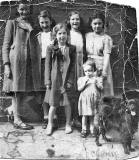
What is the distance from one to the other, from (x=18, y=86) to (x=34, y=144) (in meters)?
0.41

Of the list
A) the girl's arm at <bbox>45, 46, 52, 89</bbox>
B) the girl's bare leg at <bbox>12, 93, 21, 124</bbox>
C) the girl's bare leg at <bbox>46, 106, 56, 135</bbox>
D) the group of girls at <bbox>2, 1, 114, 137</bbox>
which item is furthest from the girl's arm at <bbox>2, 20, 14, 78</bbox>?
the girl's bare leg at <bbox>46, 106, 56, 135</bbox>

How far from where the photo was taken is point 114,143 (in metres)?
2.92

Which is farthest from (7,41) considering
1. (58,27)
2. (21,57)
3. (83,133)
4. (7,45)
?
(83,133)

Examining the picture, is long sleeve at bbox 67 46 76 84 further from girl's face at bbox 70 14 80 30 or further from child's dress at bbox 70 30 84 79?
girl's face at bbox 70 14 80 30

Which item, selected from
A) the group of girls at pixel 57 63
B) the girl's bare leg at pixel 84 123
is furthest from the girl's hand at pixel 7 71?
the girl's bare leg at pixel 84 123

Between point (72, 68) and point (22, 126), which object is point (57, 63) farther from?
point (22, 126)

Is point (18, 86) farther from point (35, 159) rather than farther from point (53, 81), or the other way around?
point (35, 159)

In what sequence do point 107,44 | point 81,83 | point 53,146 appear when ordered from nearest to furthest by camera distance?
point 53,146
point 81,83
point 107,44

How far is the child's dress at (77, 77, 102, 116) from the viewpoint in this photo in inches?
115

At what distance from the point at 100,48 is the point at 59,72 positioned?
0.34 m

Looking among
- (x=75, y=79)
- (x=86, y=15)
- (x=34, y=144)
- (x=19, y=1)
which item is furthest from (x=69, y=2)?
(x=34, y=144)

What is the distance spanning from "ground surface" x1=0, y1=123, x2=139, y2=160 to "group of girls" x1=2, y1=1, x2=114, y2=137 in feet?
0.16

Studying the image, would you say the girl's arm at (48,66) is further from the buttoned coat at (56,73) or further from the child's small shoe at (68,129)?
the child's small shoe at (68,129)

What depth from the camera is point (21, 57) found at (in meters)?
3.00
